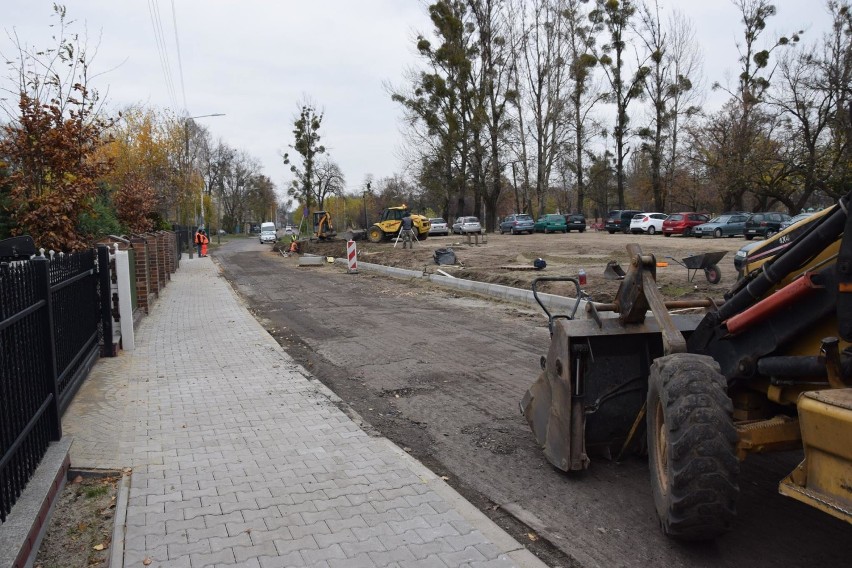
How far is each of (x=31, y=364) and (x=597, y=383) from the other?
159 inches

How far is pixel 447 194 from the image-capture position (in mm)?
54781

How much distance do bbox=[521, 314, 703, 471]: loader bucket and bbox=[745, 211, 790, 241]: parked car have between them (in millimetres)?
33147

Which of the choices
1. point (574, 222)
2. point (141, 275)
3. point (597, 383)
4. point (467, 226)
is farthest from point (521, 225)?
point (597, 383)

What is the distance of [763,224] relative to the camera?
34.9 meters

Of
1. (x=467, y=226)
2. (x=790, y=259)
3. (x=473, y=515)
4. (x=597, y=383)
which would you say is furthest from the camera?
(x=467, y=226)

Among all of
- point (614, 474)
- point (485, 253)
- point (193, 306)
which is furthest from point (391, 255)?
point (614, 474)

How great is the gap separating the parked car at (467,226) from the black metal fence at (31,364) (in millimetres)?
41488

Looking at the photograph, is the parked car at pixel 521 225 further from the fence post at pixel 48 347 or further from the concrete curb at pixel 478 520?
the fence post at pixel 48 347

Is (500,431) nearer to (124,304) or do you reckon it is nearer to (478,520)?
(478,520)

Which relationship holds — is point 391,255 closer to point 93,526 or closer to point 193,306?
point 193,306

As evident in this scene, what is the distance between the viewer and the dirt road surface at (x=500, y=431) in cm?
379

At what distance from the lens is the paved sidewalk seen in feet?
12.2

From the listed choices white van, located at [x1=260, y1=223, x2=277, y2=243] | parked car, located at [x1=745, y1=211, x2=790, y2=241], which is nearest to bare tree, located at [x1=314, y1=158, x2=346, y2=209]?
white van, located at [x1=260, y1=223, x2=277, y2=243]

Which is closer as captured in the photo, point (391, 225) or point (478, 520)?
point (478, 520)
